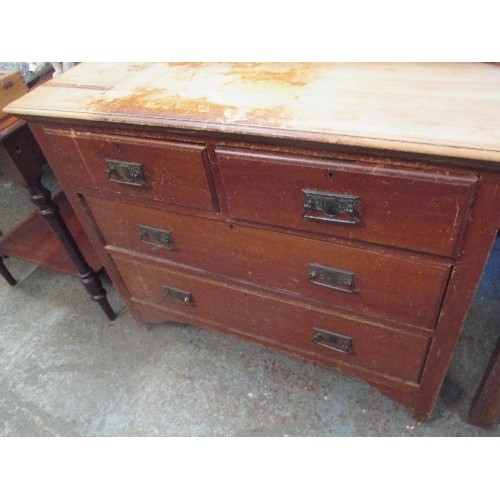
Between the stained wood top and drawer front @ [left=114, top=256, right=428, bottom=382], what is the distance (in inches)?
19.2

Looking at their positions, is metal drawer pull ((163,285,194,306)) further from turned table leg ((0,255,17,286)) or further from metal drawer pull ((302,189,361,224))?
turned table leg ((0,255,17,286))

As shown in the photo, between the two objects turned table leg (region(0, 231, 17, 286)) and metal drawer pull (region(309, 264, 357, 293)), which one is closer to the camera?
metal drawer pull (region(309, 264, 357, 293))

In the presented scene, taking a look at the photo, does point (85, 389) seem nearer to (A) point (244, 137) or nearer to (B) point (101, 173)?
(B) point (101, 173)

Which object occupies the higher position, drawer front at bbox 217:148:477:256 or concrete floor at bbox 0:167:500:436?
drawer front at bbox 217:148:477:256

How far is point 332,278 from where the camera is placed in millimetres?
936

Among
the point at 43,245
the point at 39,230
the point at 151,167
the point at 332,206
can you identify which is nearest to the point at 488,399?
the point at 332,206

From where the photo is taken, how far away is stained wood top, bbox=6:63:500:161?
667mm

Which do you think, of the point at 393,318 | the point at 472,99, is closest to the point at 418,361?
the point at 393,318

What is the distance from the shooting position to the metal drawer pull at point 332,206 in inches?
29.8

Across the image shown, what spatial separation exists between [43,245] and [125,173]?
0.94 m

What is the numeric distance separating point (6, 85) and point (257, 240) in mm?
1060

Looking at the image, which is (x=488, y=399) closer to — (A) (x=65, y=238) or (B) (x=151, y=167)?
(B) (x=151, y=167)

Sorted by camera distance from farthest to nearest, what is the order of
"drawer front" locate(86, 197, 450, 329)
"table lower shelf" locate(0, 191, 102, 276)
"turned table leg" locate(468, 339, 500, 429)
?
"table lower shelf" locate(0, 191, 102, 276)
"turned table leg" locate(468, 339, 500, 429)
"drawer front" locate(86, 197, 450, 329)

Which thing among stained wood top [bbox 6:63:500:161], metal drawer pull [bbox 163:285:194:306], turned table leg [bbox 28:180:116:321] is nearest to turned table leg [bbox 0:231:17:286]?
turned table leg [bbox 28:180:116:321]
